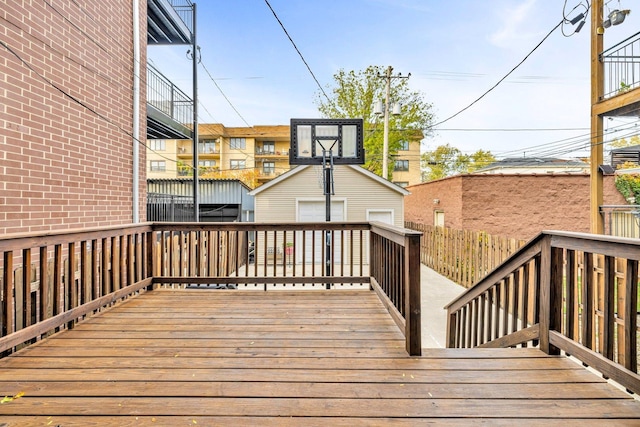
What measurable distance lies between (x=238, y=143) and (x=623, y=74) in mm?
27556

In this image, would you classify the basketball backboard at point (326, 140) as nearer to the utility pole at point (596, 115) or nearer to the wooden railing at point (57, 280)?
the wooden railing at point (57, 280)

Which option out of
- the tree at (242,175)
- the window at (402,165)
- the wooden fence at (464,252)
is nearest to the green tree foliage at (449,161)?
the window at (402,165)

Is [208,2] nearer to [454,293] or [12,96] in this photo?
[12,96]

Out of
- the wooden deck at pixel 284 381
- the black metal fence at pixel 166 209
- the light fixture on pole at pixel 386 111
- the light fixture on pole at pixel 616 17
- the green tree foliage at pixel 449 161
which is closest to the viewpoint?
the wooden deck at pixel 284 381

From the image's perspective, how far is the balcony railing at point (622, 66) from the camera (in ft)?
20.1

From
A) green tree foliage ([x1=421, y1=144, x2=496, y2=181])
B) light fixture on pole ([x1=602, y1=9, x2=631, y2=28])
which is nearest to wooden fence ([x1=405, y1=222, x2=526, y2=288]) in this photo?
light fixture on pole ([x1=602, y1=9, x2=631, y2=28])

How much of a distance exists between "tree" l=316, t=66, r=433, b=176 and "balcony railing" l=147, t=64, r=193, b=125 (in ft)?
41.0

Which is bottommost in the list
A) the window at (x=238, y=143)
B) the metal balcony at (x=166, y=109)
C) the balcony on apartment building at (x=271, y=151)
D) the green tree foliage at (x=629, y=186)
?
the green tree foliage at (x=629, y=186)

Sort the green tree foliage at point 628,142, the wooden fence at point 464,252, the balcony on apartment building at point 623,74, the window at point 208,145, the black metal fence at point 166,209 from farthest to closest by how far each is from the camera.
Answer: the window at point 208,145, the green tree foliage at point 628,142, the black metal fence at point 166,209, the wooden fence at point 464,252, the balcony on apartment building at point 623,74

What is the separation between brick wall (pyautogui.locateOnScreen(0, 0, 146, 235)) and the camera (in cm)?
278

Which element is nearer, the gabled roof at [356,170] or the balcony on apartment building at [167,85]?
the balcony on apartment building at [167,85]

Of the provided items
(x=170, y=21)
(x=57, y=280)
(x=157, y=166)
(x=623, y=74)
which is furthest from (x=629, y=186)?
(x=157, y=166)

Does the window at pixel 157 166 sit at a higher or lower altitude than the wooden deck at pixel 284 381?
higher

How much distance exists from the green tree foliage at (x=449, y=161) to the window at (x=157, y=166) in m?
22.6
